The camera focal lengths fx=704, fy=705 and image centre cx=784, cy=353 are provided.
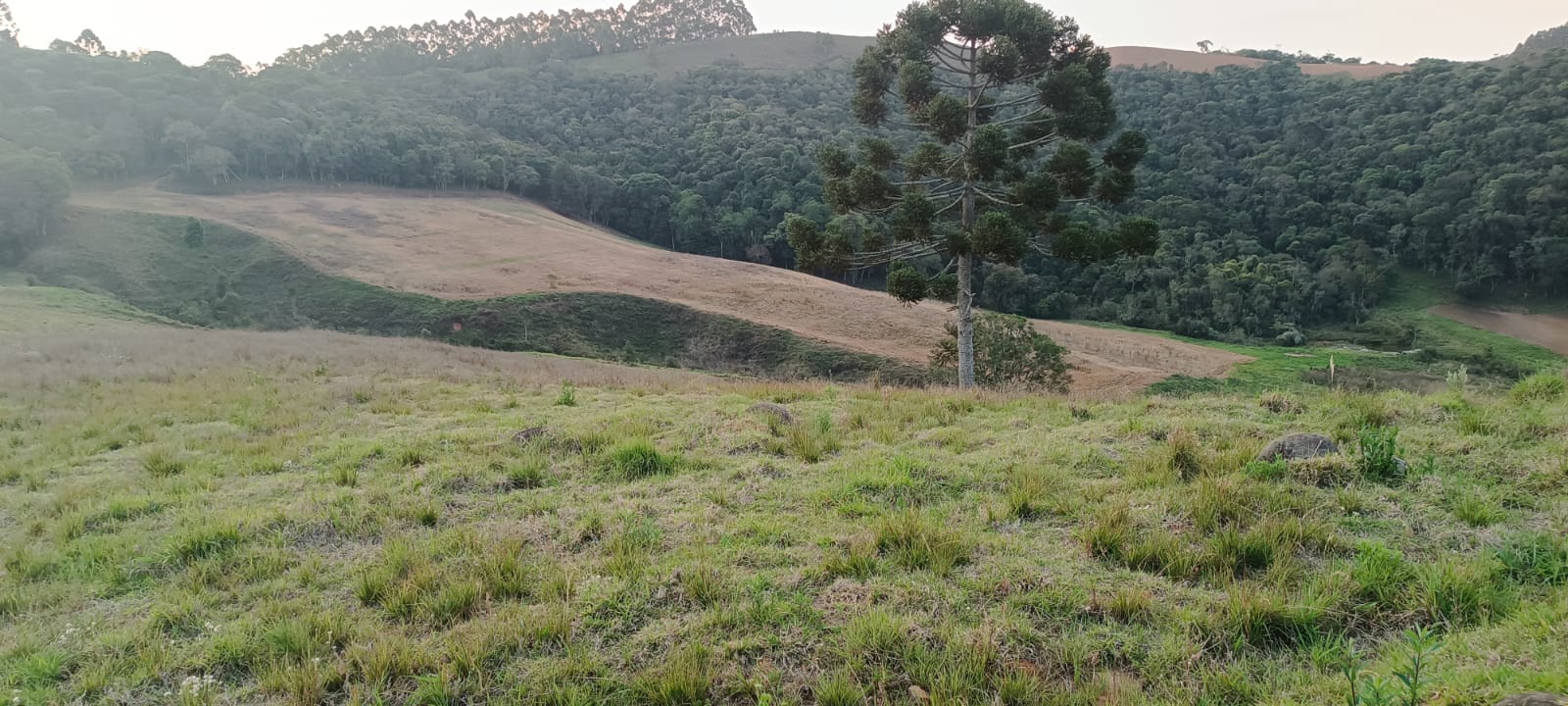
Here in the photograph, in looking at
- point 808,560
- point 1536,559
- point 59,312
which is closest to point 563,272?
point 59,312

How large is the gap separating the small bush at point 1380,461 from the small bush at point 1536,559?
1301 millimetres

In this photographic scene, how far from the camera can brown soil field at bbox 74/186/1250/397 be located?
33.4m

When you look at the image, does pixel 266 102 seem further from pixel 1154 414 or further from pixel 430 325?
pixel 1154 414

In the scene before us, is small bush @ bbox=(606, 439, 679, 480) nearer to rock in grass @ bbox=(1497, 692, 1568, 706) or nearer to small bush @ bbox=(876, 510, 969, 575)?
small bush @ bbox=(876, 510, 969, 575)

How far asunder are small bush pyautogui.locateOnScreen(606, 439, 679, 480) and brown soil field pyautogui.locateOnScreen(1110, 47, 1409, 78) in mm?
104577

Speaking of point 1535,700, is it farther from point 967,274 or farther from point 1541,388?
point 967,274

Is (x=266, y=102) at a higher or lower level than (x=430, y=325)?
higher

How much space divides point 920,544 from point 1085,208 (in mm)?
63556

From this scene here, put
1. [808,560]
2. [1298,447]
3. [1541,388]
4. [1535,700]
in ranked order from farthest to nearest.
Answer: [1541,388] < [1298,447] < [808,560] < [1535,700]

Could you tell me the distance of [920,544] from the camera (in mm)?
4422

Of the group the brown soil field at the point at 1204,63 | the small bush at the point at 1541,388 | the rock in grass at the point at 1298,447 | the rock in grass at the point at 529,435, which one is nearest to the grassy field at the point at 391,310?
A: the small bush at the point at 1541,388

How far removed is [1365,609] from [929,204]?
1326cm

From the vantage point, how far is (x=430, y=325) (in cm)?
3500

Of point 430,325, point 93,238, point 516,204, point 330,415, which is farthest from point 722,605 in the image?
point 516,204
